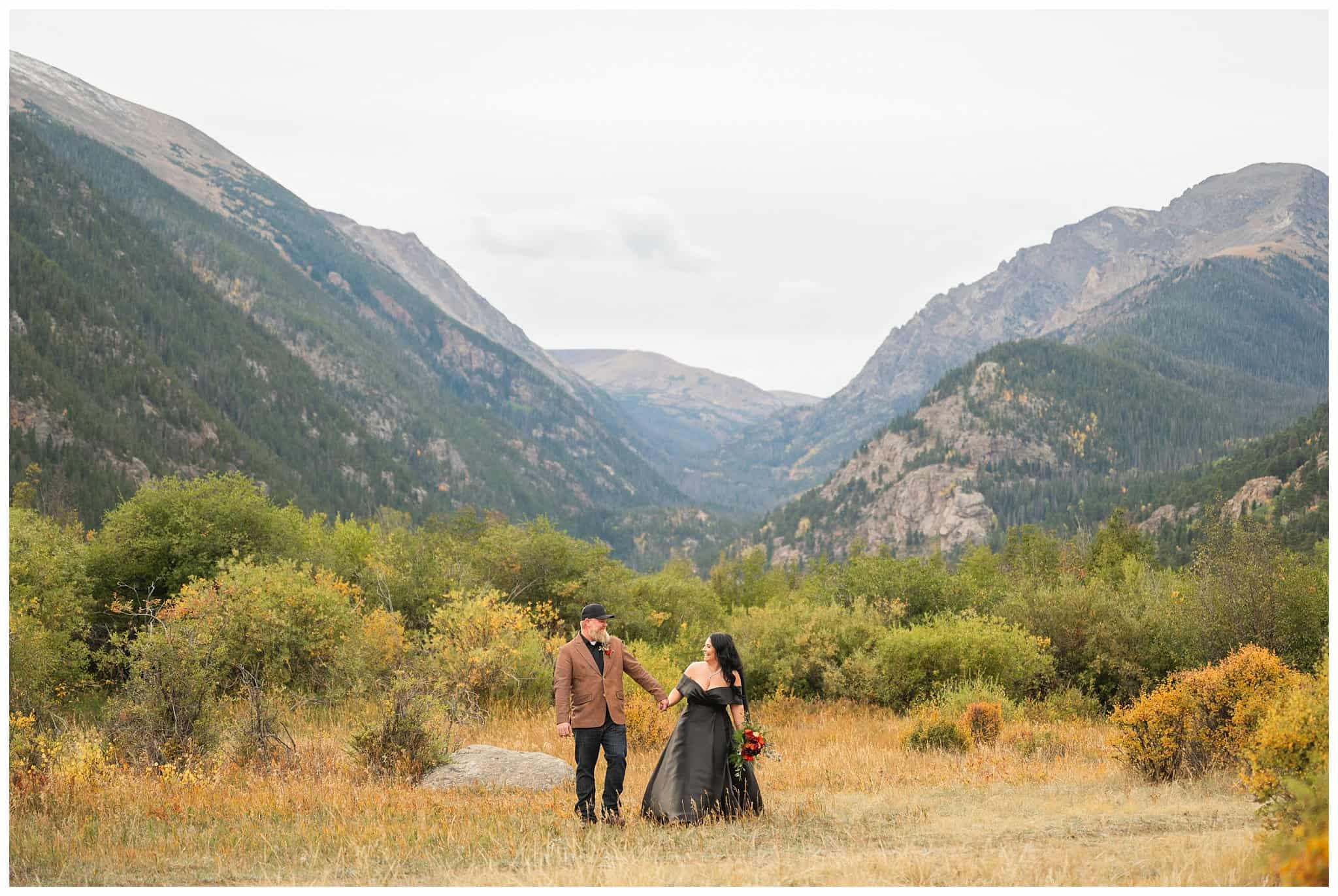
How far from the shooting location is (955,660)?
21.1m

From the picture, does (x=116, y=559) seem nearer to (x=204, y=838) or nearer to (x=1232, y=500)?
(x=204, y=838)

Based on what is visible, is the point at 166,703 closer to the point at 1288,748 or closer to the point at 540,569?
the point at 1288,748

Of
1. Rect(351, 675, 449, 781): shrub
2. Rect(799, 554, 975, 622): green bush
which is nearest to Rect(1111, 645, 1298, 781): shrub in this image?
Rect(351, 675, 449, 781): shrub

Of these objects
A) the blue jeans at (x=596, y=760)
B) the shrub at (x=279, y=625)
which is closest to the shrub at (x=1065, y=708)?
the blue jeans at (x=596, y=760)

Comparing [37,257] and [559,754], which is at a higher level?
[37,257]

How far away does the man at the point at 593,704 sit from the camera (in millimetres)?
8805

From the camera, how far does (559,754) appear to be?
14406 mm

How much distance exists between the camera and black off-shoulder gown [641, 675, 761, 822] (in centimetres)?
886

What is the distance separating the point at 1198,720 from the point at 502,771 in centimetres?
874

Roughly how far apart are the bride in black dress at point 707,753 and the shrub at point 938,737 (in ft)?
21.2

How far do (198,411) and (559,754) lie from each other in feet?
387

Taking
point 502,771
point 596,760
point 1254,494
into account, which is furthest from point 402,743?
point 1254,494

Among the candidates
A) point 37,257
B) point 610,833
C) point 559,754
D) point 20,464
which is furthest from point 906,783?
point 37,257

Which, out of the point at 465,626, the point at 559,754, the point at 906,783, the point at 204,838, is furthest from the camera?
the point at 465,626
